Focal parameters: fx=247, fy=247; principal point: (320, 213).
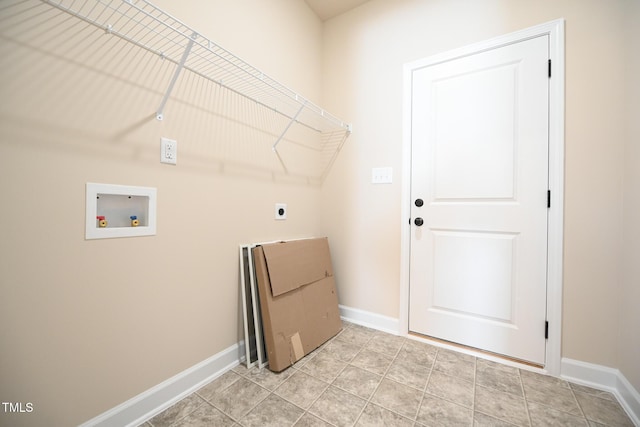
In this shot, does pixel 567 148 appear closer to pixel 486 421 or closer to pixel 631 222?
pixel 631 222

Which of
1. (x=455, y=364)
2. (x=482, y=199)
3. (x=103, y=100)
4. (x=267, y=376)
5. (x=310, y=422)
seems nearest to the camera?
(x=103, y=100)

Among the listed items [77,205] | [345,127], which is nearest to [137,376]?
[77,205]

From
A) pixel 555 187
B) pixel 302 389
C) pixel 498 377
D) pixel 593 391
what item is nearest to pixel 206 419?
pixel 302 389

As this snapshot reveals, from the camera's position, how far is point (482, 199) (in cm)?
167

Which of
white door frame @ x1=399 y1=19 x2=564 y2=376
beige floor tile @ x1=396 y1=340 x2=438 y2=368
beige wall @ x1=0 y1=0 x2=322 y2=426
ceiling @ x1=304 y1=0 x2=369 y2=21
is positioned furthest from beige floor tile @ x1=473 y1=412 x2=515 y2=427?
ceiling @ x1=304 y1=0 x2=369 y2=21

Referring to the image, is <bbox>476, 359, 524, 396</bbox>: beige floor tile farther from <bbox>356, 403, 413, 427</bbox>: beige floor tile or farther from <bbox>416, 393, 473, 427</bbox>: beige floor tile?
<bbox>356, 403, 413, 427</bbox>: beige floor tile

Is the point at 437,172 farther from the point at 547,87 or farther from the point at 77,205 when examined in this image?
the point at 77,205

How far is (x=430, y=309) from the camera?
184 cm

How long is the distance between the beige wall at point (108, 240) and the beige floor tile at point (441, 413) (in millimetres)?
1105

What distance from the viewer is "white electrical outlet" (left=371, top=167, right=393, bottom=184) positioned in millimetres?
1982

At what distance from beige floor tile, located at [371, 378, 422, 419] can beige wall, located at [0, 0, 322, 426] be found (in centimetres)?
90

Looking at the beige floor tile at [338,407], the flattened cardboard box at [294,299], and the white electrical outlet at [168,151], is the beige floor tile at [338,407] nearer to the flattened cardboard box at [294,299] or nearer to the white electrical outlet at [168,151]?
the flattened cardboard box at [294,299]

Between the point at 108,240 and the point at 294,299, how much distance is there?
1.07m

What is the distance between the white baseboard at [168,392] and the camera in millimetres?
1033
